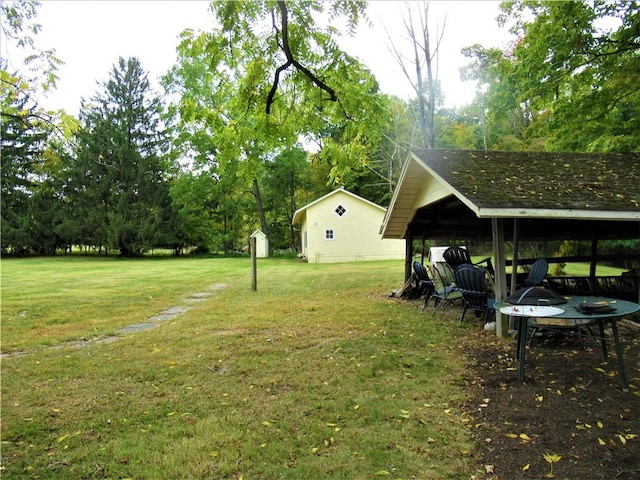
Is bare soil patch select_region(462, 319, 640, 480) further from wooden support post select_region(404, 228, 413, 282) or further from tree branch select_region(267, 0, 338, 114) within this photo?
wooden support post select_region(404, 228, 413, 282)

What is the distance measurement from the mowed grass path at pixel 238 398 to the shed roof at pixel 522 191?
212cm

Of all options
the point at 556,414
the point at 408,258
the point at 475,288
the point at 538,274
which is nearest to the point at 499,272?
the point at 475,288

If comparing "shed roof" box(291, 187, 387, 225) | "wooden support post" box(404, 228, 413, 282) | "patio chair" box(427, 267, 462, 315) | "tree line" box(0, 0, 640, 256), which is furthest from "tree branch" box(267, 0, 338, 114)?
"shed roof" box(291, 187, 387, 225)

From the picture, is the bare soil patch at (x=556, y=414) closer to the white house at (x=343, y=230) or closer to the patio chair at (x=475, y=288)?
the patio chair at (x=475, y=288)

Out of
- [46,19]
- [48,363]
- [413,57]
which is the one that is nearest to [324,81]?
[46,19]

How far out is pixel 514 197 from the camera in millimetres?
5277

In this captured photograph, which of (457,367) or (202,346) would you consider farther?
(202,346)

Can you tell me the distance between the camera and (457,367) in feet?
15.3

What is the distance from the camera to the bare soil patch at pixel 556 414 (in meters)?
2.62

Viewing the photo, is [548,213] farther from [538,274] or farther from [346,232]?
[346,232]

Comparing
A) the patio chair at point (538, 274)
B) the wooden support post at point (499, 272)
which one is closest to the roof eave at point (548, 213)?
the wooden support post at point (499, 272)

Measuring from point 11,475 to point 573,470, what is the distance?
3.56 meters

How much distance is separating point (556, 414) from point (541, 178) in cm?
395

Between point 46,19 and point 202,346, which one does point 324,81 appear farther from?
point 202,346
